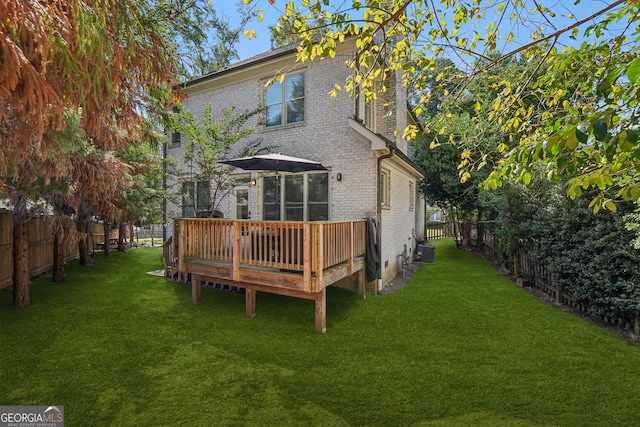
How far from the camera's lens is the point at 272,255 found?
19.1 ft

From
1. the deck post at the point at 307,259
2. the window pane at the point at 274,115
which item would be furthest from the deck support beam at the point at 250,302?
the window pane at the point at 274,115

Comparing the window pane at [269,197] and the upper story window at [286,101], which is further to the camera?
the window pane at [269,197]

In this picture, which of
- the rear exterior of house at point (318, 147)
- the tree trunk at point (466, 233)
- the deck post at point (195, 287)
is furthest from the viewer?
the tree trunk at point (466, 233)

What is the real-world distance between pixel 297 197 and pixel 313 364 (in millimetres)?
5323

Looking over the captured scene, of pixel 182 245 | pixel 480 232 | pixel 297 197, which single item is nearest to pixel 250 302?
pixel 182 245

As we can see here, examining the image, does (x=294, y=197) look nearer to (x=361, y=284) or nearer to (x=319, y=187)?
(x=319, y=187)

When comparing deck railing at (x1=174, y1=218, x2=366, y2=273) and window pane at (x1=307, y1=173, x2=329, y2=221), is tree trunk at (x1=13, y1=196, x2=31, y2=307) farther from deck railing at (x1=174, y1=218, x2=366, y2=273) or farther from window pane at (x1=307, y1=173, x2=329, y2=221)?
window pane at (x1=307, y1=173, x2=329, y2=221)

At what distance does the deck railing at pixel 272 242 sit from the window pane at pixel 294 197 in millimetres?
2210

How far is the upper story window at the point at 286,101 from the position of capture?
8.82 meters

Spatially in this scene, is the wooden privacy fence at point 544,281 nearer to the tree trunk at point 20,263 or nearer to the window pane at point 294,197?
the window pane at point 294,197

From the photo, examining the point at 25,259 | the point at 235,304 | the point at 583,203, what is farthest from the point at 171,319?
the point at 583,203

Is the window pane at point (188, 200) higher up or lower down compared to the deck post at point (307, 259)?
higher up

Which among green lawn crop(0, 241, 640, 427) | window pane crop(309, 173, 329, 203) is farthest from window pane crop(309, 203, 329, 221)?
green lawn crop(0, 241, 640, 427)

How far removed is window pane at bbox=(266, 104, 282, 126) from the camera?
923 cm
